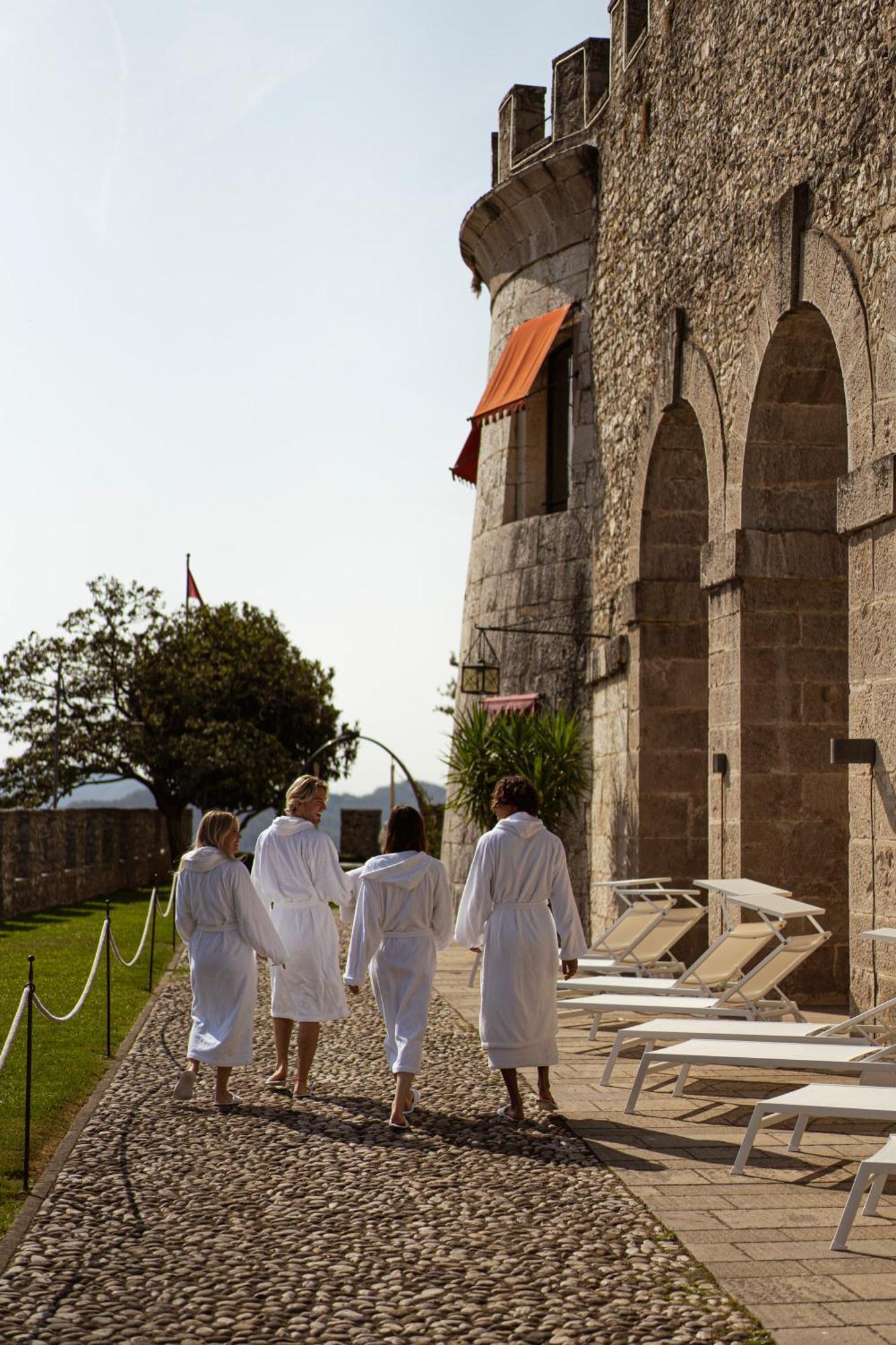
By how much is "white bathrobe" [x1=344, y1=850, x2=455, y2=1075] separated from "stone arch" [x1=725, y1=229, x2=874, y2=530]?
3386mm

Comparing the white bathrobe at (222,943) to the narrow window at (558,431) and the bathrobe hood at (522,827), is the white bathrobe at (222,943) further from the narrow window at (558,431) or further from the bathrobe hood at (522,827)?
the narrow window at (558,431)

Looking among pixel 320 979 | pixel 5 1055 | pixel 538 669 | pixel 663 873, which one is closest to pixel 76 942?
pixel 538 669

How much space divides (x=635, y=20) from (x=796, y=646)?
752cm

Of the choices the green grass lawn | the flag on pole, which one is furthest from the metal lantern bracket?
the flag on pole

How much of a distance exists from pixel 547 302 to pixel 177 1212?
44.3 feet

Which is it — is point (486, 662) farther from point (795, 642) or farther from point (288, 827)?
point (288, 827)

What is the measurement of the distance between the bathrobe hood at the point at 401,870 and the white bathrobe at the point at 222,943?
0.72m

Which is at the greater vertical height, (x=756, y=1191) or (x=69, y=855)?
(x=69, y=855)

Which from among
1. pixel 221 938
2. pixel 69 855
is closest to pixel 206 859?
pixel 221 938

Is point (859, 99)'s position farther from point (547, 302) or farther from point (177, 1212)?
point (547, 302)

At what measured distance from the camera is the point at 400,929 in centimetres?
707

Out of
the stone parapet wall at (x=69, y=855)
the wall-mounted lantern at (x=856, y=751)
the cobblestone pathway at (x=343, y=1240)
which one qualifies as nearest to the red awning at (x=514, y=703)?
the stone parapet wall at (x=69, y=855)

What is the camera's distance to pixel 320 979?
759cm

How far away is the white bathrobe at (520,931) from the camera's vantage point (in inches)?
274
